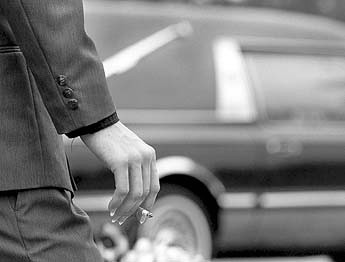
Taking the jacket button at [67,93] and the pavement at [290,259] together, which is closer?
the jacket button at [67,93]

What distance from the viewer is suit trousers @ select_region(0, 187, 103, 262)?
7.52 ft

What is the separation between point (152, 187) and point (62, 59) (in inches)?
11.0

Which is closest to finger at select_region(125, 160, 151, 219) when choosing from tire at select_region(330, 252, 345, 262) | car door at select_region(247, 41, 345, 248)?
car door at select_region(247, 41, 345, 248)

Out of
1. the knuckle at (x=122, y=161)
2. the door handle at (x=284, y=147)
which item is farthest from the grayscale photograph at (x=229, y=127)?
the knuckle at (x=122, y=161)

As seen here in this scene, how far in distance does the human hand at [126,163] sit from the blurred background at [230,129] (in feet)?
16.5

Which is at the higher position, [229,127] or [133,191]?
[133,191]

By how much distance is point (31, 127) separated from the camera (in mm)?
2354

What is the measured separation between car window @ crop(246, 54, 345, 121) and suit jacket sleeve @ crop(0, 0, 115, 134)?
19.8ft

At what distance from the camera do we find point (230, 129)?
8.12 m

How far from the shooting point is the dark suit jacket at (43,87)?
2.26m

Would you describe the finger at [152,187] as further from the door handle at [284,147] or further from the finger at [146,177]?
the door handle at [284,147]

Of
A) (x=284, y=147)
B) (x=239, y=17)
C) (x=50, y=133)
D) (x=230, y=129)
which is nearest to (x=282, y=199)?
(x=284, y=147)

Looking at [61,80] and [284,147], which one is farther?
[284,147]

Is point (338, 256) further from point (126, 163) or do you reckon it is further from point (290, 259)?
point (126, 163)
